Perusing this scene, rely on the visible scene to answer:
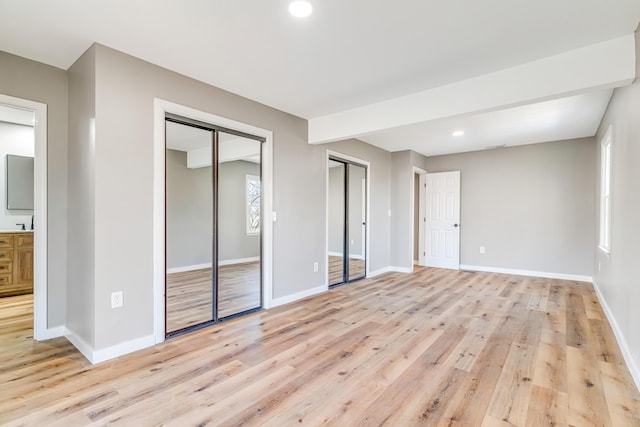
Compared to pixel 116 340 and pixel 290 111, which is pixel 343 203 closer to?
pixel 290 111

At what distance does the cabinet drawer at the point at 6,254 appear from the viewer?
13.1 ft

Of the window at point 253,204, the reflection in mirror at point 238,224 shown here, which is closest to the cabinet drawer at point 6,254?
the reflection in mirror at point 238,224

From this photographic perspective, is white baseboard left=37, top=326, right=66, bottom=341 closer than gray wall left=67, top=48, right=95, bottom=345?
No

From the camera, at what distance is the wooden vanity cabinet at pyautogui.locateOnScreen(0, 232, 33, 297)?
3.98 m

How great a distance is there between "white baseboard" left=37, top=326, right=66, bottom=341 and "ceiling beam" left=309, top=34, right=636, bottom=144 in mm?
3567

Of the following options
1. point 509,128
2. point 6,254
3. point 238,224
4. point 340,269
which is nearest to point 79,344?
point 238,224

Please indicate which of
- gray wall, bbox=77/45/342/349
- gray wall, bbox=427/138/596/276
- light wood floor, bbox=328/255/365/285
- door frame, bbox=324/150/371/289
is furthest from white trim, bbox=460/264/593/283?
gray wall, bbox=77/45/342/349

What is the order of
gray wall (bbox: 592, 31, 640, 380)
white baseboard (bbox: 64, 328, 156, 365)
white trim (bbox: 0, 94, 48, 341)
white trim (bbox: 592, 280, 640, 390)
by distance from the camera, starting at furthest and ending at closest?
1. white trim (bbox: 0, 94, 48, 341)
2. white baseboard (bbox: 64, 328, 156, 365)
3. gray wall (bbox: 592, 31, 640, 380)
4. white trim (bbox: 592, 280, 640, 390)

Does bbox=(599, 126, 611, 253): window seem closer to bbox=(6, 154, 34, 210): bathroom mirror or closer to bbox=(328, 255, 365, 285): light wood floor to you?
bbox=(328, 255, 365, 285): light wood floor

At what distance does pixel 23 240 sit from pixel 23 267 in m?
0.37

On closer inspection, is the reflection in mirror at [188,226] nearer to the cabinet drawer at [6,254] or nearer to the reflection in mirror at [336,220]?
the reflection in mirror at [336,220]

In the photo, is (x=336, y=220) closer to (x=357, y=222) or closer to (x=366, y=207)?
(x=357, y=222)

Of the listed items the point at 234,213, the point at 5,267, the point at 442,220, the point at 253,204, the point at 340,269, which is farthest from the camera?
the point at 442,220

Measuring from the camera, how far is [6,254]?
405 cm
